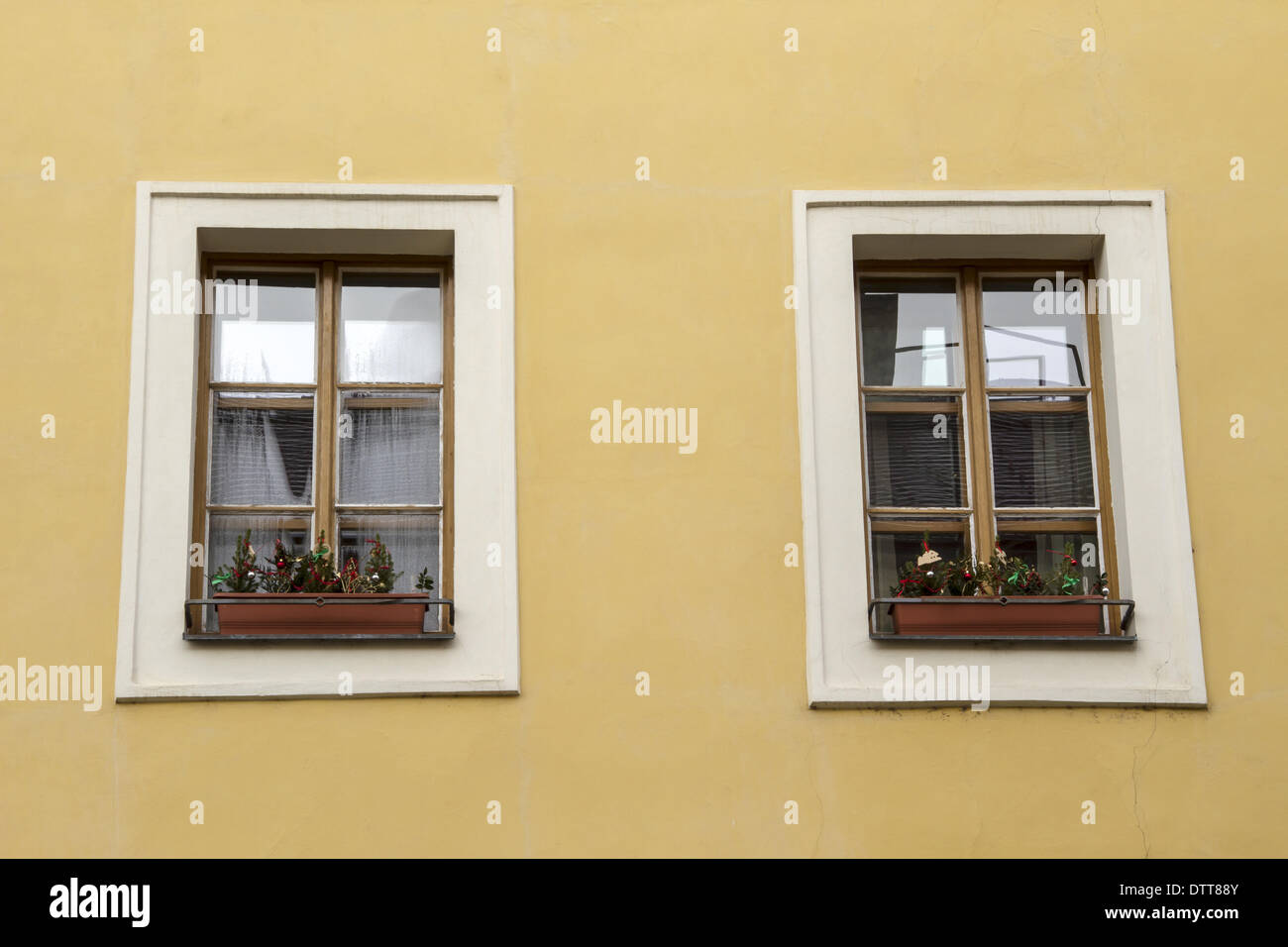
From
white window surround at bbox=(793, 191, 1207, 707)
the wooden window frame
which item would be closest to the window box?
the wooden window frame

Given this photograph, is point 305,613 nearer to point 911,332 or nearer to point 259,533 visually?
point 259,533

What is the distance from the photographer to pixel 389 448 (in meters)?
7.89

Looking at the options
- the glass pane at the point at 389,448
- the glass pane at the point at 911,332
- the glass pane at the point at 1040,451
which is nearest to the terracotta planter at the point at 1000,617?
the glass pane at the point at 1040,451

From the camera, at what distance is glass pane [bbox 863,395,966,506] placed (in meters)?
7.91

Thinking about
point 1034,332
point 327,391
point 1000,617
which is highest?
point 1034,332

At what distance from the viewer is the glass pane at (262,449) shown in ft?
25.6

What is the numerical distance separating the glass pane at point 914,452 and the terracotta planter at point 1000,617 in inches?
22.9

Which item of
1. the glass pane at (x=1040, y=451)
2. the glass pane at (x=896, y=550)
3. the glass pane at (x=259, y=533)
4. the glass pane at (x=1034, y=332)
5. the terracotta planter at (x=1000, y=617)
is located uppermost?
the glass pane at (x=1034, y=332)

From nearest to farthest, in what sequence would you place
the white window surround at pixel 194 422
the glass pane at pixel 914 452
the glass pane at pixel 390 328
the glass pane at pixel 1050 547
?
the white window surround at pixel 194 422
the glass pane at pixel 1050 547
the glass pane at pixel 914 452
the glass pane at pixel 390 328

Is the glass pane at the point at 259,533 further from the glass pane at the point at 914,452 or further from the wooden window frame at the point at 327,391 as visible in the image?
the glass pane at the point at 914,452

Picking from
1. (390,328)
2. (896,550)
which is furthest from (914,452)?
(390,328)

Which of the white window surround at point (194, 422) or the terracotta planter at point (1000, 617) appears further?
the terracotta planter at point (1000, 617)

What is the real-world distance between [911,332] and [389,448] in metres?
2.41

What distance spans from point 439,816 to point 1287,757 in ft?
11.4
